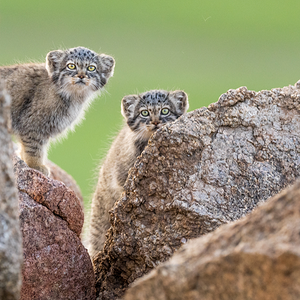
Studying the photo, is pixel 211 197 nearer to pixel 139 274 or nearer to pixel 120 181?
pixel 139 274

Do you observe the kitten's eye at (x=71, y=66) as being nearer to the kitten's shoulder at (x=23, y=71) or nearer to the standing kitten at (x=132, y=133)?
the kitten's shoulder at (x=23, y=71)

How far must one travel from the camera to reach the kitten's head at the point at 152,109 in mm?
4004

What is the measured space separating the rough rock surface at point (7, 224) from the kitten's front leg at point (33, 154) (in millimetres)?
2508

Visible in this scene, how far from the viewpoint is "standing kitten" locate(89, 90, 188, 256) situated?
403 centimetres

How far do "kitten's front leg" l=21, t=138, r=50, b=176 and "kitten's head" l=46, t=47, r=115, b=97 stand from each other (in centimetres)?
61

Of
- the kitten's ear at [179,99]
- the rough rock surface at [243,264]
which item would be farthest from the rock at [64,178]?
the rough rock surface at [243,264]

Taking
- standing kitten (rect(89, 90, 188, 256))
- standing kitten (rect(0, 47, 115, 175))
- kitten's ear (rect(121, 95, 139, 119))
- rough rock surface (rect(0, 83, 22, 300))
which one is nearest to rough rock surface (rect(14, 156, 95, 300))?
rough rock surface (rect(0, 83, 22, 300))

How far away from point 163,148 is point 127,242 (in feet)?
2.13

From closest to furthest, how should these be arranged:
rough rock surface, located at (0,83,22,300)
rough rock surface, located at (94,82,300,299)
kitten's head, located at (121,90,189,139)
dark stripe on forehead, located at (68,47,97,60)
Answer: rough rock surface, located at (0,83,22,300), rough rock surface, located at (94,82,300,299), kitten's head, located at (121,90,189,139), dark stripe on forehead, located at (68,47,97,60)

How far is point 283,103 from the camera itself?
289 centimetres

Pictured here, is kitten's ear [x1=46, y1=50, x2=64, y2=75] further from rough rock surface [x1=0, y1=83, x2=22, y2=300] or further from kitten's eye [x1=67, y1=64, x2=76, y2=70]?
rough rock surface [x1=0, y1=83, x2=22, y2=300]

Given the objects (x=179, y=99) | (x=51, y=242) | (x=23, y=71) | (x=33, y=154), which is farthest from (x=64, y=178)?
(x=51, y=242)

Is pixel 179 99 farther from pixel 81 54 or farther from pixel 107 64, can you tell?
pixel 81 54

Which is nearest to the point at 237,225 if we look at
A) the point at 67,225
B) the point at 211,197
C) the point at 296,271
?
the point at 296,271
